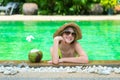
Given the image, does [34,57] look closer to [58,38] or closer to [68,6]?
[58,38]

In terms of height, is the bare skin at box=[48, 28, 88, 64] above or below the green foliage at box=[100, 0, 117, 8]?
above

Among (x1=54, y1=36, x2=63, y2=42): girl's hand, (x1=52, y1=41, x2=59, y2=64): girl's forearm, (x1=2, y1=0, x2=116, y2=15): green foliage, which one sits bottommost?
(x1=2, y1=0, x2=116, y2=15): green foliage

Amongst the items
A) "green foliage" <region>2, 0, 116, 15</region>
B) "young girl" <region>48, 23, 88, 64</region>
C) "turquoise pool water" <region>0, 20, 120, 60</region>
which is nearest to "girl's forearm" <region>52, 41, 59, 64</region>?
"young girl" <region>48, 23, 88, 64</region>

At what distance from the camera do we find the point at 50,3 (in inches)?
843

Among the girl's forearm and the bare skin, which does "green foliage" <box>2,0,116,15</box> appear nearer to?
the bare skin

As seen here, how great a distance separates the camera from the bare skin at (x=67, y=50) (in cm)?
514

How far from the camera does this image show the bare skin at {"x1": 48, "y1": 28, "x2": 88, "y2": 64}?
514 cm

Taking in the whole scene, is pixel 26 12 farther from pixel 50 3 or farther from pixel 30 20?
pixel 30 20

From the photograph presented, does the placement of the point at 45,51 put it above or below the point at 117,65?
below

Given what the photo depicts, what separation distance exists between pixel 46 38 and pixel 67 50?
6.70m

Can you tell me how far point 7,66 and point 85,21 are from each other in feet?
39.6

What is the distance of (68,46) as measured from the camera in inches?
213

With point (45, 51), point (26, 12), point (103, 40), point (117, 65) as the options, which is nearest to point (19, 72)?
point (117, 65)

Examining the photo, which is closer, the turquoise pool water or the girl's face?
the girl's face
